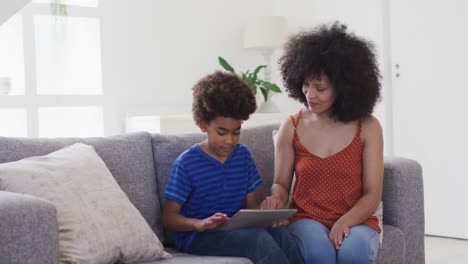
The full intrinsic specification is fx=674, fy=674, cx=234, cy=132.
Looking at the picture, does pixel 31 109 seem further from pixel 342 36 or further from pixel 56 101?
pixel 342 36

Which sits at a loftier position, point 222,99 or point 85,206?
point 222,99

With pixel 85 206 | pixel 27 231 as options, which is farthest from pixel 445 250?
pixel 27 231

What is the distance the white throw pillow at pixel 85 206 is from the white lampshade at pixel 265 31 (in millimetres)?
3241

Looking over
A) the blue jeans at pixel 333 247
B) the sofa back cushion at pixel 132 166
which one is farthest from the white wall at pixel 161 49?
the blue jeans at pixel 333 247

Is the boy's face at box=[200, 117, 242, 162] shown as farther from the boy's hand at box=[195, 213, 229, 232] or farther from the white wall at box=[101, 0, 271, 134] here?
the white wall at box=[101, 0, 271, 134]

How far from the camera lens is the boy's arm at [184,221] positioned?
192 cm

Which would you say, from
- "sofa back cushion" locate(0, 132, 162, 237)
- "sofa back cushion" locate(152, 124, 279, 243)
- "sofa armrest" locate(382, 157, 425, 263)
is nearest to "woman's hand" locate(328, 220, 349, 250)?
"sofa armrest" locate(382, 157, 425, 263)

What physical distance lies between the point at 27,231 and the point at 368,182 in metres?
1.13

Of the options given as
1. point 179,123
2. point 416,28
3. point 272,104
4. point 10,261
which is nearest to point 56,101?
point 179,123

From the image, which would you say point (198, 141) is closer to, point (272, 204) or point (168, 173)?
point (168, 173)

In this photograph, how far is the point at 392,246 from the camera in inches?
88.2

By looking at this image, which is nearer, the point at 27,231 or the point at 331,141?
the point at 27,231

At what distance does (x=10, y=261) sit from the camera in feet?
4.96

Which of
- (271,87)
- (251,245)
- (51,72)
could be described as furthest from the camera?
(271,87)
